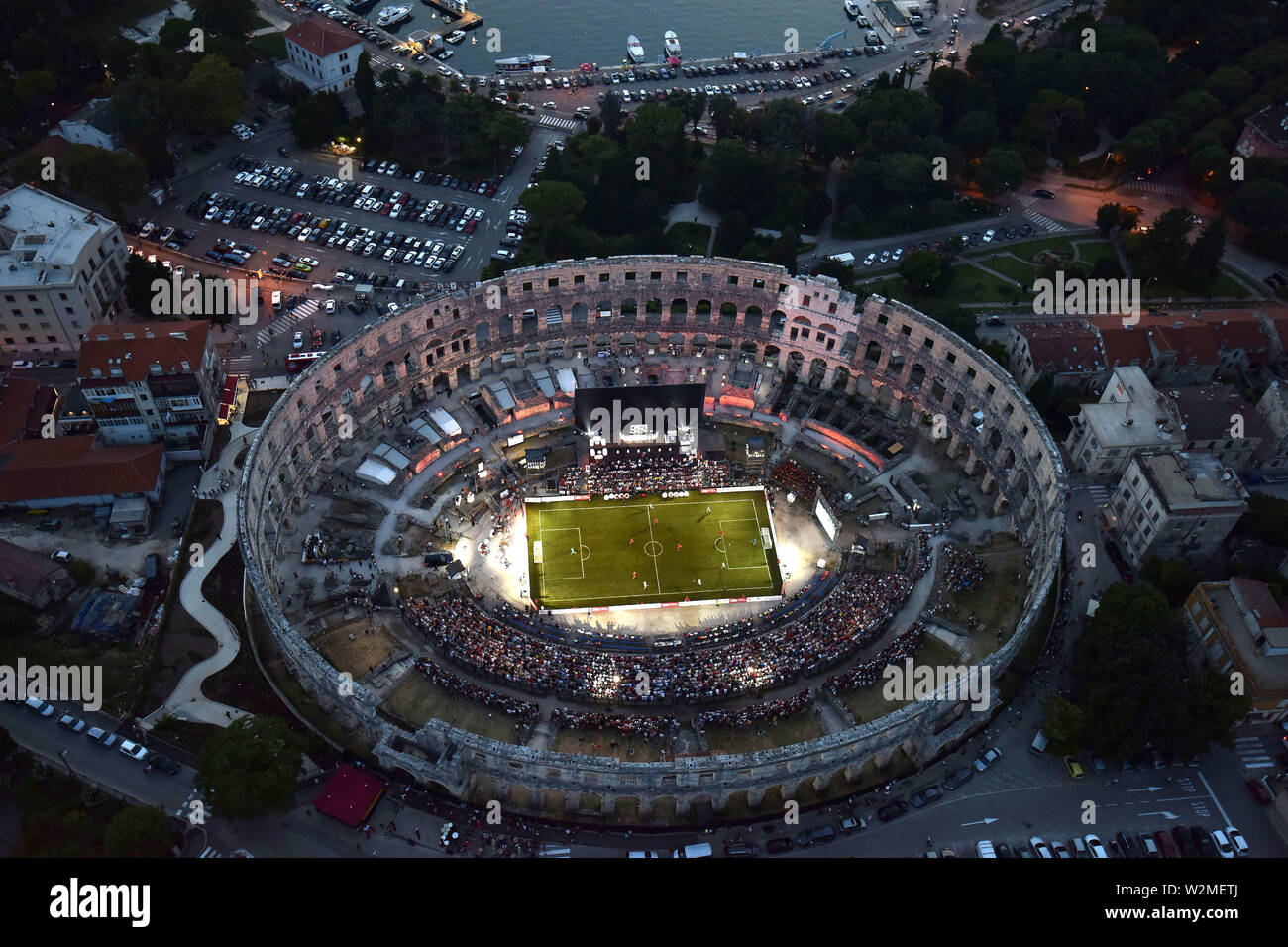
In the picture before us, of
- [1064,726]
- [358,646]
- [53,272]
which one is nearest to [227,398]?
[53,272]

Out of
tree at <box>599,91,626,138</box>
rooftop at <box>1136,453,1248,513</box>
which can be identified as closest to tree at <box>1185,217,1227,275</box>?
rooftop at <box>1136,453,1248,513</box>

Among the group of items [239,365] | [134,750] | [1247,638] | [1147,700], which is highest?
[1247,638]

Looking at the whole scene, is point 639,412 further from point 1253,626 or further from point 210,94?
point 210,94

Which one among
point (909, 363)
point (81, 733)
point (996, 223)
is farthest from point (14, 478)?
point (996, 223)

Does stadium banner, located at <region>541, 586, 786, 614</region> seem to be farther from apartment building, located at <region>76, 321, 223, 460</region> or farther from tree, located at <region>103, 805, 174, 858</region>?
apartment building, located at <region>76, 321, 223, 460</region>

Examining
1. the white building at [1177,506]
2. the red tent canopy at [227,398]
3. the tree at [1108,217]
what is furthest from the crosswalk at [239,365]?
the tree at [1108,217]

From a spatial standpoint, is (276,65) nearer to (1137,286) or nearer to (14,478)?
(14,478)
